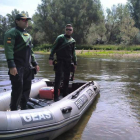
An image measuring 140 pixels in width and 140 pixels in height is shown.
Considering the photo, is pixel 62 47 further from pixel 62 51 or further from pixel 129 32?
pixel 129 32

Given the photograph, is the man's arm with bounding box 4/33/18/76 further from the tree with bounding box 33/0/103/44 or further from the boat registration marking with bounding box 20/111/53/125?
the tree with bounding box 33/0/103/44

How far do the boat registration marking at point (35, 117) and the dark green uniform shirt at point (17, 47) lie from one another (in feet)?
2.43

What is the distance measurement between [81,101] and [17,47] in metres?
1.59

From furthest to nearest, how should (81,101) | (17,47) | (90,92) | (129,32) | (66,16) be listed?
(66,16) < (129,32) < (90,92) < (81,101) < (17,47)

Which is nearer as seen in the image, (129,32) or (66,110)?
(66,110)

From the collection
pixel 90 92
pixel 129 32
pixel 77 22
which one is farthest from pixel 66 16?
pixel 90 92

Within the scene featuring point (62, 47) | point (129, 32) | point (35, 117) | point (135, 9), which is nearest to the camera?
point (35, 117)

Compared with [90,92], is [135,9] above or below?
above

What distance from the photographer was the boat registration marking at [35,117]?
3.12 m

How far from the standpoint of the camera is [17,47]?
3539 millimetres

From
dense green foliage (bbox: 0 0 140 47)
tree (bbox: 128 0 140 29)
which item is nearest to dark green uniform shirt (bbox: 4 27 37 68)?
dense green foliage (bbox: 0 0 140 47)

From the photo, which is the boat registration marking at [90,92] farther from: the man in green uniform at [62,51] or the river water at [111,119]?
the man in green uniform at [62,51]

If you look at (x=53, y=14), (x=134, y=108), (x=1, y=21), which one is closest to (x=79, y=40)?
(x=53, y=14)

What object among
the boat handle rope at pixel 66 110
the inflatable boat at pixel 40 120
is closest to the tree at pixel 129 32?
the inflatable boat at pixel 40 120
